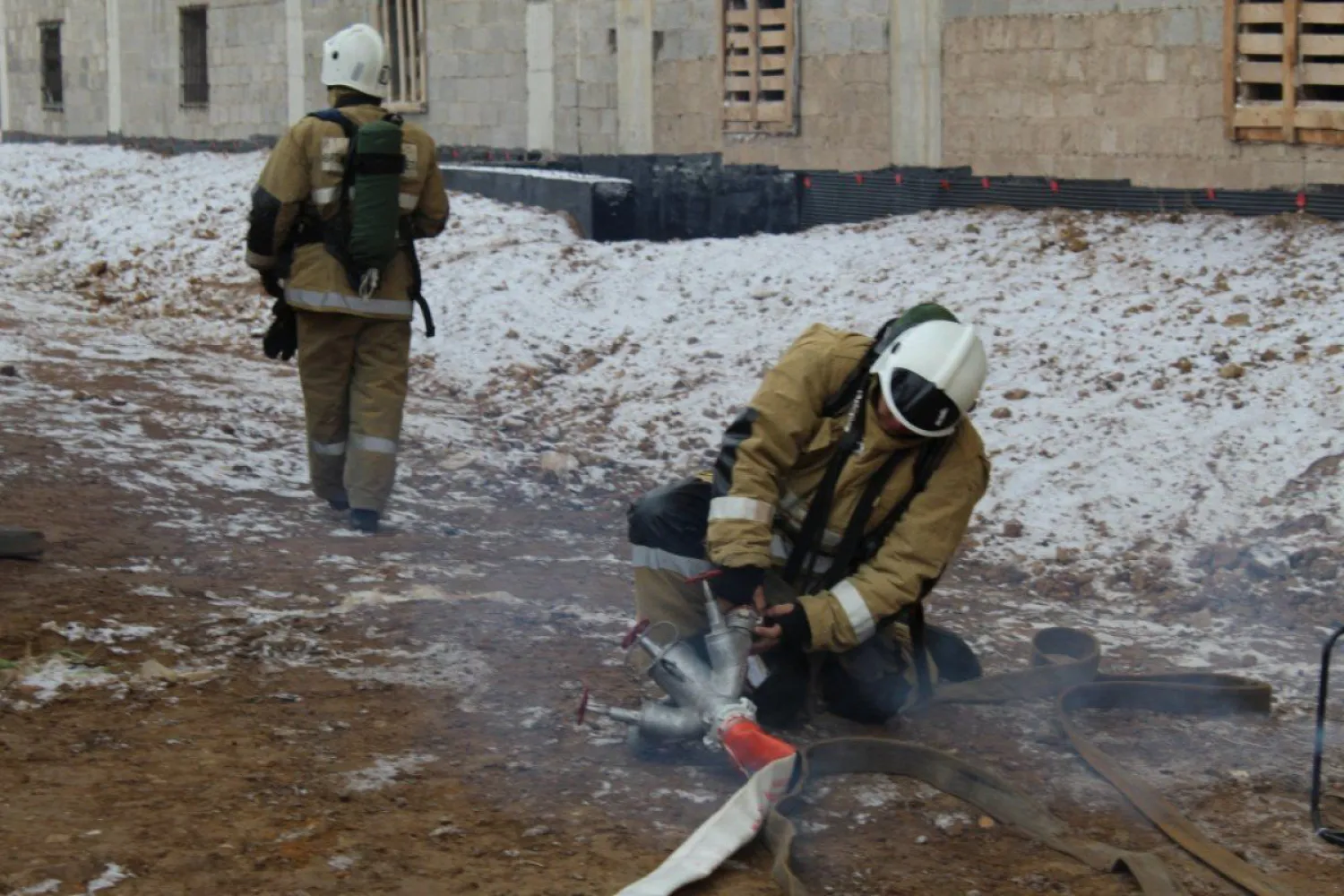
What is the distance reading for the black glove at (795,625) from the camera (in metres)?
4.20

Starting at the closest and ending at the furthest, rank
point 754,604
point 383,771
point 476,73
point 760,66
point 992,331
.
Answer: point 383,771 → point 754,604 → point 992,331 → point 760,66 → point 476,73

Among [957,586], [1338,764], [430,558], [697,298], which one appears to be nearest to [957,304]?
[697,298]

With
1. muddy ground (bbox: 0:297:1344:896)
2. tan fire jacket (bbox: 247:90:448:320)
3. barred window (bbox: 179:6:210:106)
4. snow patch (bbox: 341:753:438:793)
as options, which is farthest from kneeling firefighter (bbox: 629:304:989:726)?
barred window (bbox: 179:6:210:106)

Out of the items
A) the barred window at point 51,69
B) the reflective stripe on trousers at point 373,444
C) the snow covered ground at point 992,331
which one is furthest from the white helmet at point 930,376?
the barred window at point 51,69

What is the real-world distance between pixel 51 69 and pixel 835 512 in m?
23.5

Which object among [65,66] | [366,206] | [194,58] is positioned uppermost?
Answer: [65,66]

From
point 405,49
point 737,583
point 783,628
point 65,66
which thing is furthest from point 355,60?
point 65,66

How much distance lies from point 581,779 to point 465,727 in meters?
0.45

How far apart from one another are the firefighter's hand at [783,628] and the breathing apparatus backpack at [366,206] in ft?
9.64

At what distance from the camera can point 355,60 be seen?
6574mm

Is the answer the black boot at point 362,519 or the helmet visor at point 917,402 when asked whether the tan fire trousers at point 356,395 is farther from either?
the helmet visor at point 917,402

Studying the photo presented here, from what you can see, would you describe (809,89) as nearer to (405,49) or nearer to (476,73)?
(476,73)

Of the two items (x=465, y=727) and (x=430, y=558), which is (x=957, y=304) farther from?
(x=465, y=727)

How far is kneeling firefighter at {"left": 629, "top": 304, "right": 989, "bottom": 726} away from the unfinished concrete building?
6.57 metres
